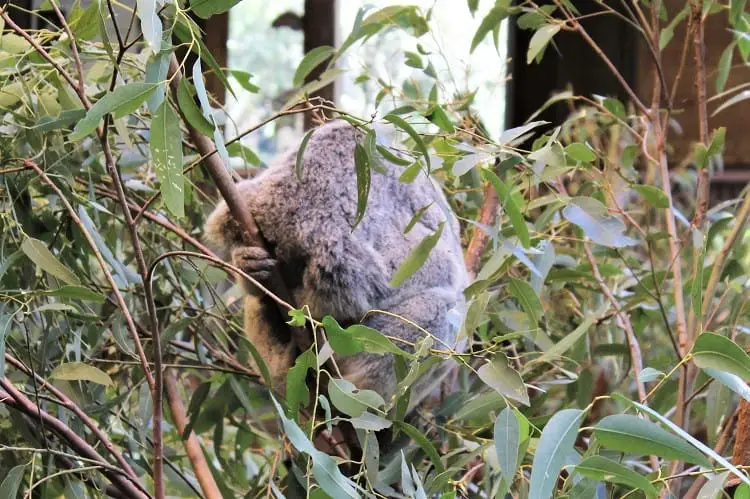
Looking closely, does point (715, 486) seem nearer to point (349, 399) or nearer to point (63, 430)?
point (349, 399)

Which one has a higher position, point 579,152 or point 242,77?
point 242,77

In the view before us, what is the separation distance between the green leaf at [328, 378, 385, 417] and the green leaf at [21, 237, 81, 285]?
359 mm

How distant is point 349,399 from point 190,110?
1.10ft

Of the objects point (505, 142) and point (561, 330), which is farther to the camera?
point (561, 330)

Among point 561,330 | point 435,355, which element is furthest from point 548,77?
point 435,355

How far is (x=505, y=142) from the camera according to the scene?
0.97 meters

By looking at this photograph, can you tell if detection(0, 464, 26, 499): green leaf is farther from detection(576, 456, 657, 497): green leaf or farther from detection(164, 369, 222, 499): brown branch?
detection(576, 456, 657, 497): green leaf

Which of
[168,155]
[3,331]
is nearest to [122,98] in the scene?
[168,155]

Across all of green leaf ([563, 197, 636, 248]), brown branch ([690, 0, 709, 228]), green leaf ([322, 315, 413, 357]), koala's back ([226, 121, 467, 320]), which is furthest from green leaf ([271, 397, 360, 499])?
brown branch ([690, 0, 709, 228])

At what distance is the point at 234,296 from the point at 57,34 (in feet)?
2.22

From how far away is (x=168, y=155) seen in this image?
0.77 m

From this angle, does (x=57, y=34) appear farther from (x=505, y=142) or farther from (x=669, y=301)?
(x=669, y=301)

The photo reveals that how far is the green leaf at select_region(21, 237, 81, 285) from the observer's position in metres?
0.96

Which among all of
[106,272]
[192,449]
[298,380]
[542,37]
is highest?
[542,37]
